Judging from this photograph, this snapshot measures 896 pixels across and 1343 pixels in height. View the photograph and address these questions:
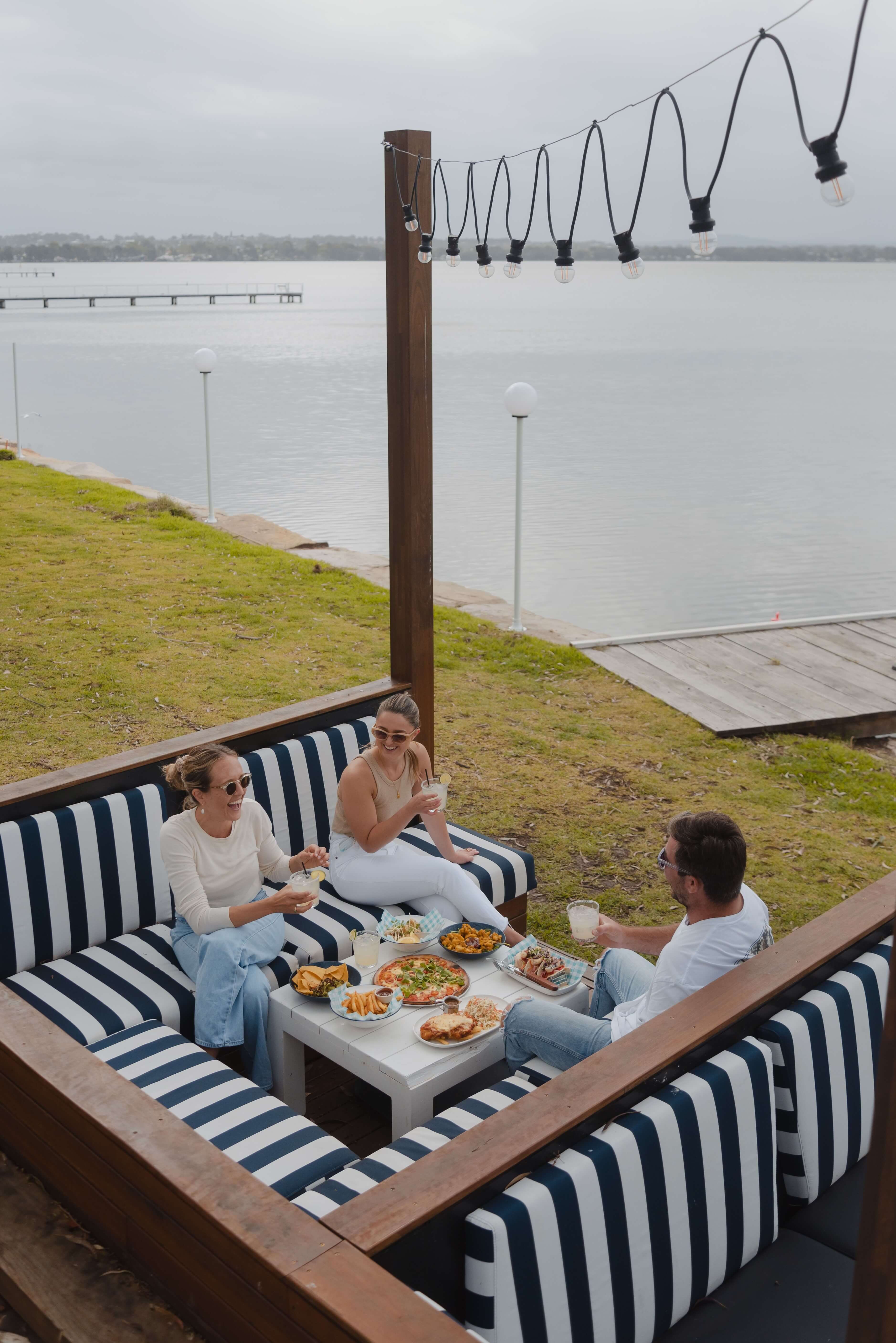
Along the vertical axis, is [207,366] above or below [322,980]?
above

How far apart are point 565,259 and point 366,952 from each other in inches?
89.8

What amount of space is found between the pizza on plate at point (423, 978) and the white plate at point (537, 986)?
0.12m

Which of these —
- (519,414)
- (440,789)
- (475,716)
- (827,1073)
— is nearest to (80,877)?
(440,789)

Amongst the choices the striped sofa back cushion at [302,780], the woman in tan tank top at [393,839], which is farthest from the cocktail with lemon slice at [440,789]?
the striped sofa back cushion at [302,780]

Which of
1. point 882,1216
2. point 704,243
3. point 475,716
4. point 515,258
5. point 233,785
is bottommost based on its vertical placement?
point 475,716

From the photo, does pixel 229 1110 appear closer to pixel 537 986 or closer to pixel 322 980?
pixel 322 980

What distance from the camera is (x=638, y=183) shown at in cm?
274

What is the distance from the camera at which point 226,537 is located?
12.0 m

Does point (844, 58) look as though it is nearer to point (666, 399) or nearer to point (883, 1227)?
point (883, 1227)

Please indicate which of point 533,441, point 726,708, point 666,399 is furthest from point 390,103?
point 726,708

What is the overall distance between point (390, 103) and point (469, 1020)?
3532 inches

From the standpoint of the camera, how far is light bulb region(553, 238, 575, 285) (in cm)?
356

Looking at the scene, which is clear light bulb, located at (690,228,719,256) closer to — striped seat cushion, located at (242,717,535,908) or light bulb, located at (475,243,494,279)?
light bulb, located at (475,243,494,279)

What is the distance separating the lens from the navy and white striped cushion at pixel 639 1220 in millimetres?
1891
